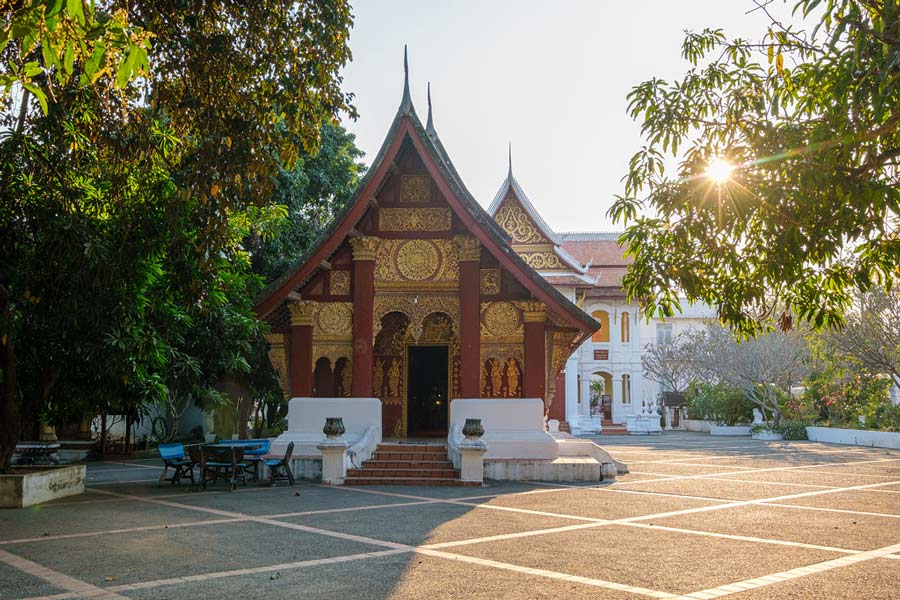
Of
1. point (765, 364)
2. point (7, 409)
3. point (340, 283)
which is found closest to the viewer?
A: point (7, 409)

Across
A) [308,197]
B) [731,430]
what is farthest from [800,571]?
[731,430]

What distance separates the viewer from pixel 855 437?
29672 mm

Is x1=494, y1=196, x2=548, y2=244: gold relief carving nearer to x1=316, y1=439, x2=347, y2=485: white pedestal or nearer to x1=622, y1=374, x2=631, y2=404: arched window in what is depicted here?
x1=622, y1=374, x2=631, y2=404: arched window

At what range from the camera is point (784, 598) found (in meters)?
5.71

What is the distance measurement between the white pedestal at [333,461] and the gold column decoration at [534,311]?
4.31m

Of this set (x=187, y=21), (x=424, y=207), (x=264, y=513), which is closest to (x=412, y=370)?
(x=424, y=207)

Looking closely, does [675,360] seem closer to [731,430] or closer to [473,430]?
[731,430]

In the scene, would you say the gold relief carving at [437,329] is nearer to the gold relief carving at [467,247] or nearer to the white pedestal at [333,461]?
the gold relief carving at [467,247]

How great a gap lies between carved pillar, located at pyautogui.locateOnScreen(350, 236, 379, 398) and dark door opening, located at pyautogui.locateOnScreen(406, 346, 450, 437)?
2.14 metres

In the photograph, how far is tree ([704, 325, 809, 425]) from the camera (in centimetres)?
3547

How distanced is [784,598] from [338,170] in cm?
2429

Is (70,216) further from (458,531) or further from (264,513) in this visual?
(458,531)

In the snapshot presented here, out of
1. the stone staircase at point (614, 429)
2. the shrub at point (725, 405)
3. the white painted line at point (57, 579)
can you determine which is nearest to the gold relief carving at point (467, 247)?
the white painted line at point (57, 579)

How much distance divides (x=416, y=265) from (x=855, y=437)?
70.8ft
